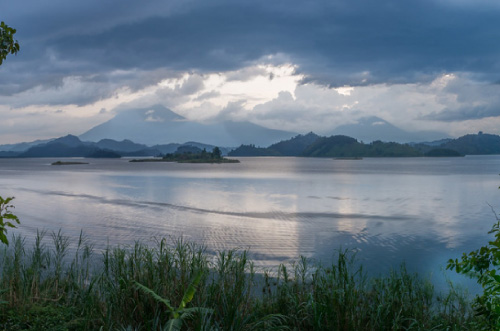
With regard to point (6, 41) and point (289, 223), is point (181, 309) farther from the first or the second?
point (289, 223)

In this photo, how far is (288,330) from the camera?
661 centimetres

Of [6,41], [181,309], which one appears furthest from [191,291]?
[6,41]

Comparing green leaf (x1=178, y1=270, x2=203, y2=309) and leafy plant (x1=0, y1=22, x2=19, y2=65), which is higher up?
leafy plant (x1=0, y1=22, x2=19, y2=65)

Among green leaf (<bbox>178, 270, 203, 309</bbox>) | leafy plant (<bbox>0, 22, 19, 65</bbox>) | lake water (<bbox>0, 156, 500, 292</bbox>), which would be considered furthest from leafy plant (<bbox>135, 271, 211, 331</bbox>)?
lake water (<bbox>0, 156, 500, 292</bbox>)

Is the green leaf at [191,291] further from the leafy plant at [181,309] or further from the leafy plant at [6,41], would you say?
the leafy plant at [6,41]

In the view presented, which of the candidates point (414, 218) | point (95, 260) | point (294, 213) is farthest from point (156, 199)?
point (95, 260)

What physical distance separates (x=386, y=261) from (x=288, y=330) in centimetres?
1107

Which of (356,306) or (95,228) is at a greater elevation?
A: (356,306)

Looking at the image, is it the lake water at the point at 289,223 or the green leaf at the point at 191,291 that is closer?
the green leaf at the point at 191,291

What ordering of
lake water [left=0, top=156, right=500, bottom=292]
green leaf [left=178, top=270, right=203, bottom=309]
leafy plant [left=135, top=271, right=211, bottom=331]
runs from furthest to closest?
lake water [left=0, top=156, right=500, bottom=292], green leaf [left=178, top=270, right=203, bottom=309], leafy plant [left=135, top=271, right=211, bottom=331]

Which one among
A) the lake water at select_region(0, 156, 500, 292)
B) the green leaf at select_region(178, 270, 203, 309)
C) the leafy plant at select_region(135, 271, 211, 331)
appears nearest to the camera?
the leafy plant at select_region(135, 271, 211, 331)

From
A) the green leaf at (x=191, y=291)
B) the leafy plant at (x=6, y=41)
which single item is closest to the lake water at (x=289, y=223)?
the green leaf at (x=191, y=291)

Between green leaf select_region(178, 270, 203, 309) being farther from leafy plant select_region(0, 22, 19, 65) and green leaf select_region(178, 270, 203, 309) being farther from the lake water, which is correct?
the lake water

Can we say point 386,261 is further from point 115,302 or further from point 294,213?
point 294,213
